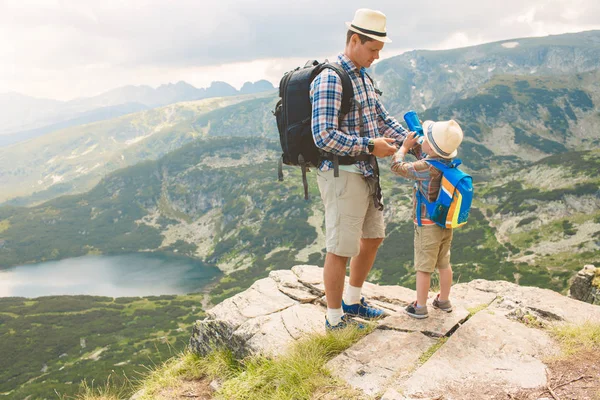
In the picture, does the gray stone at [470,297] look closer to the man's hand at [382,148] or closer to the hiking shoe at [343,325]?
the hiking shoe at [343,325]

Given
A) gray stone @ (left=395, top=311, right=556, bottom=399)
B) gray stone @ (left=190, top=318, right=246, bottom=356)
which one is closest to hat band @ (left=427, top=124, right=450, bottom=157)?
gray stone @ (left=395, top=311, right=556, bottom=399)

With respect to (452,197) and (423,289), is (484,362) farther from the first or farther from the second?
(452,197)

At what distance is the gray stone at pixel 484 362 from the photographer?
4281 mm

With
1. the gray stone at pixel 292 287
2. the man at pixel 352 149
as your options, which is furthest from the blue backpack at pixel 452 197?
the gray stone at pixel 292 287

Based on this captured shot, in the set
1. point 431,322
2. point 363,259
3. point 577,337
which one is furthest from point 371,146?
point 577,337

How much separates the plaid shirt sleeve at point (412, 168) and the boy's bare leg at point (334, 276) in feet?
5.27

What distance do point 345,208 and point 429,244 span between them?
5.62 feet

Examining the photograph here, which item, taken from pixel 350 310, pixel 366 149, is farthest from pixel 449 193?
pixel 350 310

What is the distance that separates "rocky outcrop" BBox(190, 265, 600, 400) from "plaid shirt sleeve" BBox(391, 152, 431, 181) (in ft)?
7.66

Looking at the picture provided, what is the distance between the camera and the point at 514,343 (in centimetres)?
522

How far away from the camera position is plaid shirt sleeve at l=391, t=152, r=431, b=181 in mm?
5730

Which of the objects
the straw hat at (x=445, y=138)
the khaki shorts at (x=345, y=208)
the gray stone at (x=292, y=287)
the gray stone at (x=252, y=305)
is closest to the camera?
the khaki shorts at (x=345, y=208)

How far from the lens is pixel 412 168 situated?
5.79 metres

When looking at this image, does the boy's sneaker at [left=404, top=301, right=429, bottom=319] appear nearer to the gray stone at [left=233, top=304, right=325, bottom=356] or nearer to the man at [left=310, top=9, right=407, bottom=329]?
the man at [left=310, top=9, right=407, bottom=329]
